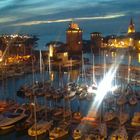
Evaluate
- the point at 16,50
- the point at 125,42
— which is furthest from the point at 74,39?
the point at 125,42

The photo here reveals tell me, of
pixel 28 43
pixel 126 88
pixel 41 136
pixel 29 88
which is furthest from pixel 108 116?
pixel 28 43

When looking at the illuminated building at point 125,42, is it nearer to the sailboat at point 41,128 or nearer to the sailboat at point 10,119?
the sailboat at point 10,119

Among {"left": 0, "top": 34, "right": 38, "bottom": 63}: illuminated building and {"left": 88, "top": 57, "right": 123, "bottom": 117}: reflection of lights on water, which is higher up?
{"left": 0, "top": 34, "right": 38, "bottom": 63}: illuminated building

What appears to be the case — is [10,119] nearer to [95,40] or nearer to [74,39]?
[74,39]

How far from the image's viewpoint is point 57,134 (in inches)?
656

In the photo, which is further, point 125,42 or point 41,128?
point 125,42

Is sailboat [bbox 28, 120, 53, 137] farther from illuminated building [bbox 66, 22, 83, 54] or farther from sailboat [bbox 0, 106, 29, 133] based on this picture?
illuminated building [bbox 66, 22, 83, 54]

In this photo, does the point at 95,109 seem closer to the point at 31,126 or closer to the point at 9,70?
the point at 31,126

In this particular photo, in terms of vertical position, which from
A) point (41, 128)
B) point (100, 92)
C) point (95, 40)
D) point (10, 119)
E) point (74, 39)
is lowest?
point (41, 128)

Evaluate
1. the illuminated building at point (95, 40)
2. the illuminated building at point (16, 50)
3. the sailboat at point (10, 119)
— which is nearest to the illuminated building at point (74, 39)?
the illuminated building at point (95, 40)

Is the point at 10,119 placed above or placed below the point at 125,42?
below

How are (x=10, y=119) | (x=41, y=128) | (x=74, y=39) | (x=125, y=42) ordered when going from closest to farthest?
(x=41, y=128)
(x=10, y=119)
(x=74, y=39)
(x=125, y=42)

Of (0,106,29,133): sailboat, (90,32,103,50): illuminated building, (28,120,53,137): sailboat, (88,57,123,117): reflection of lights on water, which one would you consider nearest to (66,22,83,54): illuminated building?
(90,32,103,50): illuminated building

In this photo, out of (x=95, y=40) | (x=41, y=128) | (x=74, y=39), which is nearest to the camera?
(x=41, y=128)
